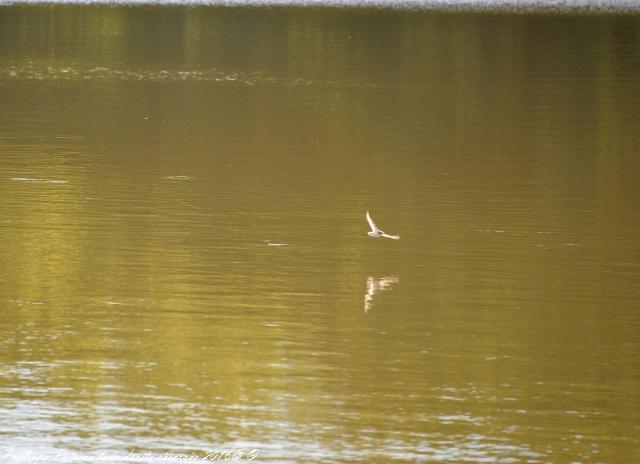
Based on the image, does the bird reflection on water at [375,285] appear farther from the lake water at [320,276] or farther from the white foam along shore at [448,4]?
the white foam along shore at [448,4]

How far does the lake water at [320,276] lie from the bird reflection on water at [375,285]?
0.04m

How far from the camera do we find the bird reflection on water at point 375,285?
1567 centimetres

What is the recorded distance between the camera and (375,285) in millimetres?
16172

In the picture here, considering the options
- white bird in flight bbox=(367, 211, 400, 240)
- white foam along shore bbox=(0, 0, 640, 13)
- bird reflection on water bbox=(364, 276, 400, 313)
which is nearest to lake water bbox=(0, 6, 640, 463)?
bird reflection on water bbox=(364, 276, 400, 313)

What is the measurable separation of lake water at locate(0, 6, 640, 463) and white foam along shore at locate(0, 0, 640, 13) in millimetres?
37058

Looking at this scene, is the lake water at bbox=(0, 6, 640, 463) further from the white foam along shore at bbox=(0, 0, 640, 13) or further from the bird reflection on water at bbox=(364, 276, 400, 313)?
the white foam along shore at bbox=(0, 0, 640, 13)

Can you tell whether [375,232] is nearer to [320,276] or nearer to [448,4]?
[320,276]

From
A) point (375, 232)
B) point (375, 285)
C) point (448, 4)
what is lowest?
point (375, 285)

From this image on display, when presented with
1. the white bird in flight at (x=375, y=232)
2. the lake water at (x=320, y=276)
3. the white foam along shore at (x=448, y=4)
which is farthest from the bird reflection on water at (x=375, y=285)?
the white foam along shore at (x=448, y=4)

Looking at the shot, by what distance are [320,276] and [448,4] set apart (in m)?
59.5

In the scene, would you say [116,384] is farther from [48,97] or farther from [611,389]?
[48,97]

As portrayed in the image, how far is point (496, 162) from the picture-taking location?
995 inches

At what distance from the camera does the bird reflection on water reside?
1567cm

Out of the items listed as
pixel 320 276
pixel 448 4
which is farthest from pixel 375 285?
pixel 448 4
